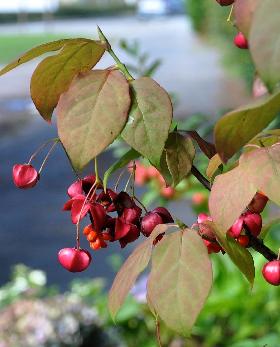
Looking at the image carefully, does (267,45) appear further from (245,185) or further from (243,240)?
(243,240)

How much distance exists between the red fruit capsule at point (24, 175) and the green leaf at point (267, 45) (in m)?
0.42

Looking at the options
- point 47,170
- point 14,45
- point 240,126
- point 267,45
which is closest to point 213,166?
point 240,126

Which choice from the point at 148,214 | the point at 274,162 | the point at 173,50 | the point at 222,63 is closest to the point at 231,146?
the point at 274,162

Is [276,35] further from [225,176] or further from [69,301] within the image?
[69,301]

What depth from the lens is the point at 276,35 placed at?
63 centimetres

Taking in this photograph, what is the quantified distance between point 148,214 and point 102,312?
2.86 meters

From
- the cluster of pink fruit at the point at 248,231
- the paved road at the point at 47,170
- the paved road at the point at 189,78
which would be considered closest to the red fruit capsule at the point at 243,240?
the cluster of pink fruit at the point at 248,231

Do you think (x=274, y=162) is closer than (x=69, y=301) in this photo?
Yes

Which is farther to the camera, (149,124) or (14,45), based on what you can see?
(14,45)

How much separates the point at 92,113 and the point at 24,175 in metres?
0.22

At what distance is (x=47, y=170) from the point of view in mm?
8469

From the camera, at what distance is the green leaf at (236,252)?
0.87 meters

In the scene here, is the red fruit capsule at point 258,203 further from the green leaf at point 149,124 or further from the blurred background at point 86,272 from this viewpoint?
the blurred background at point 86,272

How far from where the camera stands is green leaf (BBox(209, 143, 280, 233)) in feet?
2.68
